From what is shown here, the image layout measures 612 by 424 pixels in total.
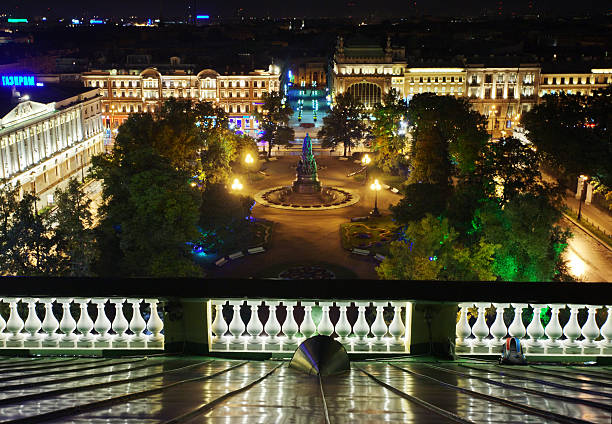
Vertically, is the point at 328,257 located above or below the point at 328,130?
below

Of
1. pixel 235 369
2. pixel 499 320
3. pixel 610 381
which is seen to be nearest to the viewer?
pixel 610 381

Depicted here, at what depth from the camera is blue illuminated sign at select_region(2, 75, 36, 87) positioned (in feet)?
357

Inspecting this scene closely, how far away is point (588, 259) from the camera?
181 feet

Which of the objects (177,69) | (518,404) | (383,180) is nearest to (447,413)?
(518,404)

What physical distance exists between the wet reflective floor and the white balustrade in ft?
2.54

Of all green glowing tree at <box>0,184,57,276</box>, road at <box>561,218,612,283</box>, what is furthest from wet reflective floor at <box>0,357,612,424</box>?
road at <box>561,218,612,283</box>

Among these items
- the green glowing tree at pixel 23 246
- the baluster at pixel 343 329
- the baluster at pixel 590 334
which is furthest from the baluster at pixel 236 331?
the green glowing tree at pixel 23 246

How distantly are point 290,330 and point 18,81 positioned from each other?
11210cm

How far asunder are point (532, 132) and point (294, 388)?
58.0 m

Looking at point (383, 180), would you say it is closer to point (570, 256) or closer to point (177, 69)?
point (570, 256)

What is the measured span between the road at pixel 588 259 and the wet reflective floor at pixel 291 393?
43151mm

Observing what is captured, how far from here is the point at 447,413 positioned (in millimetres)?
7301

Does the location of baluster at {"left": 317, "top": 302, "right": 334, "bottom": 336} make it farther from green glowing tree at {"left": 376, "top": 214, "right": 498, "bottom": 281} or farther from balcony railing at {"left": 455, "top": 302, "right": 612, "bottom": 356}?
green glowing tree at {"left": 376, "top": 214, "right": 498, "bottom": 281}

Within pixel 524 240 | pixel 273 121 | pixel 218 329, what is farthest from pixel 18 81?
Result: pixel 218 329
